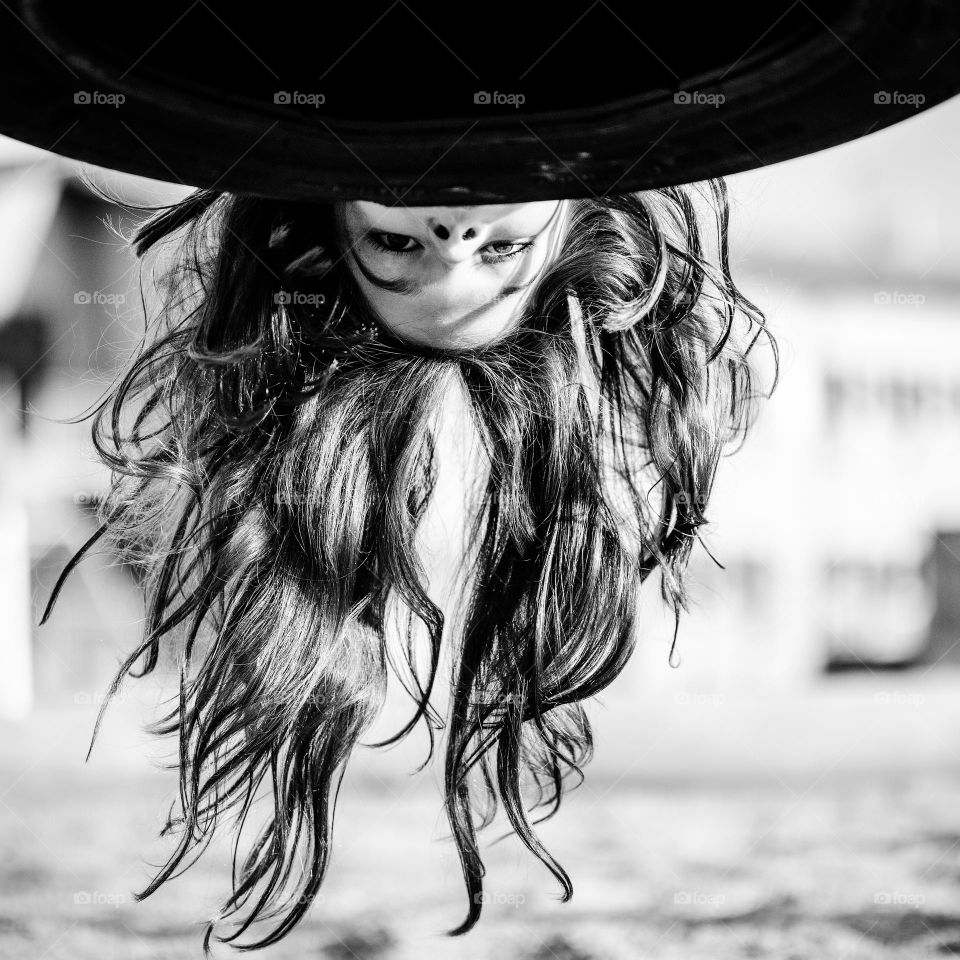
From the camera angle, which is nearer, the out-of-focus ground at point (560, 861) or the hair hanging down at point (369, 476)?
the hair hanging down at point (369, 476)

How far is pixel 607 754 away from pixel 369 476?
2801 millimetres

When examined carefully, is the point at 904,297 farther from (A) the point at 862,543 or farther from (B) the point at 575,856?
(A) the point at 862,543

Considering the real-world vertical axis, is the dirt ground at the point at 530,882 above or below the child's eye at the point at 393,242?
below

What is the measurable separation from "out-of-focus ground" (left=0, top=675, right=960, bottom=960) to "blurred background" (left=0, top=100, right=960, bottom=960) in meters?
0.01

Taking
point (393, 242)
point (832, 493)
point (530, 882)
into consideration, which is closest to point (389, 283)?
point (393, 242)

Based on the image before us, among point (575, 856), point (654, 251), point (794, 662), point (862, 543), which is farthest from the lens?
point (862, 543)

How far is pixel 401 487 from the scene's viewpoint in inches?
39.4

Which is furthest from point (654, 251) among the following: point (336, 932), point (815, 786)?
point (815, 786)

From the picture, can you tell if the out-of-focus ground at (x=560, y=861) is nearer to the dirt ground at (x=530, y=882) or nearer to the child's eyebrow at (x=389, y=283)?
the dirt ground at (x=530, y=882)

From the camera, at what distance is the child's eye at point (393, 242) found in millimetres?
890

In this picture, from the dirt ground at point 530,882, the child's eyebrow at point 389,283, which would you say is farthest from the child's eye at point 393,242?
the dirt ground at point 530,882

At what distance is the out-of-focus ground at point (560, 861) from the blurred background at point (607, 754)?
0.04 ft

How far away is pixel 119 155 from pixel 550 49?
10.9 inches

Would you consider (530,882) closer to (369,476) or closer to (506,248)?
(369,476)
